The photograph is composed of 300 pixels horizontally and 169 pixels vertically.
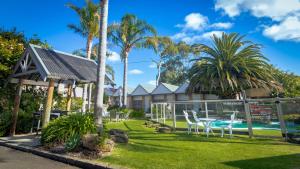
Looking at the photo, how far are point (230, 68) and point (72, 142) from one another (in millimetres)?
14406

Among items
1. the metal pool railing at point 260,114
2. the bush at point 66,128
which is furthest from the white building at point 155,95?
the bush at point 66,128

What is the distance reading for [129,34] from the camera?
78.4 feet

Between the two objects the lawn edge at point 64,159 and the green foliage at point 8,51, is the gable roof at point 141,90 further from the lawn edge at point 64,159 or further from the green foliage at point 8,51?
the lawn edge at point 64,159

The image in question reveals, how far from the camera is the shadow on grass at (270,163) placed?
16.7ft

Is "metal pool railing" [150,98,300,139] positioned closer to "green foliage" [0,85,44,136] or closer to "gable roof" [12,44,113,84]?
"gable roof" [12,44,113,84]

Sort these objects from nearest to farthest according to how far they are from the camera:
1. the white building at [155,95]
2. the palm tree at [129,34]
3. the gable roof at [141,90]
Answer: the palm tree at [129,34], the white building at [155,95], the gable roof at [141,90]

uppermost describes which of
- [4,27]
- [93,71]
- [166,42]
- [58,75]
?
[166,42]

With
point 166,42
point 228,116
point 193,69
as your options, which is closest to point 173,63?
point 166,42

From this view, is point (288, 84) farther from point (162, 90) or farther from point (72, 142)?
point (72, 142)

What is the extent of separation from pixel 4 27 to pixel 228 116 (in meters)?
15.2

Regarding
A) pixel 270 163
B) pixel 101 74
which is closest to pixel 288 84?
pixel 270 163

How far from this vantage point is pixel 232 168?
4.88m

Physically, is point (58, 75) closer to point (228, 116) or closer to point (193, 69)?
point (228, 116)

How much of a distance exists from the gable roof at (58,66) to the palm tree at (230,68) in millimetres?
9437
